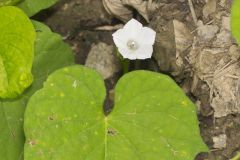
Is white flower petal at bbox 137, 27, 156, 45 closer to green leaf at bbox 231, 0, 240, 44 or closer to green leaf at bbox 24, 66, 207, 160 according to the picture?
green leaf at bbox 24, 66, 207, 160

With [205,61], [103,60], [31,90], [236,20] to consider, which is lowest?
[103,60]

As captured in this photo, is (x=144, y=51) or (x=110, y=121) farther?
(x=144, y=51)

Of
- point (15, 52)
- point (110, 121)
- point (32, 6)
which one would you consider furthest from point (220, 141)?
point (32, 6)

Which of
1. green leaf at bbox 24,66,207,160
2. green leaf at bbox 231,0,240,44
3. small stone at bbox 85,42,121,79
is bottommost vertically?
small stone at bbox 85,42,121,79

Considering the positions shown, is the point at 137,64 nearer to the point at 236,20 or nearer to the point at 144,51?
the point at 144,51

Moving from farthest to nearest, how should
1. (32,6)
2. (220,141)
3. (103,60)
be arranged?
(103,60), (32,6), (220,141)

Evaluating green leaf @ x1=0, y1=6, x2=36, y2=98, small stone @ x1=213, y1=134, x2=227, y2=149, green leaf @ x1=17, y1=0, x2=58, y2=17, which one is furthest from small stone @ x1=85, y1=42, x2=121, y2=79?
small stone @ x1=213, y1=134, x2=227, y2=149

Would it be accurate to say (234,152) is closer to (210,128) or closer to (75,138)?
(210,128)
